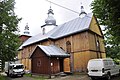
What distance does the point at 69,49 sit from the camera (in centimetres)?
2989

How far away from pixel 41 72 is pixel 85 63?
272 inches

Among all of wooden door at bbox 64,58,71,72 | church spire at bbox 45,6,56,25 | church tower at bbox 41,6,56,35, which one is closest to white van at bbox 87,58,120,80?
wooden door at bbox 64,58,71,72

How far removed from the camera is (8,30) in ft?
84.8

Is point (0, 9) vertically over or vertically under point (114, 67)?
over

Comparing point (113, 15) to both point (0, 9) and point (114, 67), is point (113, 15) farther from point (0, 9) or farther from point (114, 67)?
point (0, 9)

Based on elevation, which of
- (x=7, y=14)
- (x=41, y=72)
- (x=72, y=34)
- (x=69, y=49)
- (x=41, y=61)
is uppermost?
(x=7, y=14)

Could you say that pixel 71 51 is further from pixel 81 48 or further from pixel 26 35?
pixel 26 35

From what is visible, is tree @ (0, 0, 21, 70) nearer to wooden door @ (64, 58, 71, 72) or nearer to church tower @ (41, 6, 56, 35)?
wooden door @ (64, 58, 71, 72)

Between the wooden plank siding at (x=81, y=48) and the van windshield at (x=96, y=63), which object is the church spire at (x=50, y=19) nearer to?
the wooden plank siding at (x=81, y=48)

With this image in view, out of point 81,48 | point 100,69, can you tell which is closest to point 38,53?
point 81,48

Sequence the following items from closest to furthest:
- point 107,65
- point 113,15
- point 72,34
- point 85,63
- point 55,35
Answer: point 113,15
point 107,65
point 85,63
point 72,34
point 55,35

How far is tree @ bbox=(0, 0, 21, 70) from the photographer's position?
79.8 feet

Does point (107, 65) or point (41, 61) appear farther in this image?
point (41, 61)

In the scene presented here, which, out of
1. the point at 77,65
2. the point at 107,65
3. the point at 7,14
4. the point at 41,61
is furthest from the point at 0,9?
the point at 107,65
